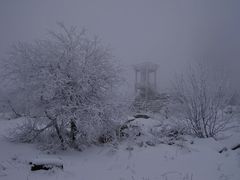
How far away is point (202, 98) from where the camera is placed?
13.4 meters

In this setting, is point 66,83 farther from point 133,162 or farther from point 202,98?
point 202,98

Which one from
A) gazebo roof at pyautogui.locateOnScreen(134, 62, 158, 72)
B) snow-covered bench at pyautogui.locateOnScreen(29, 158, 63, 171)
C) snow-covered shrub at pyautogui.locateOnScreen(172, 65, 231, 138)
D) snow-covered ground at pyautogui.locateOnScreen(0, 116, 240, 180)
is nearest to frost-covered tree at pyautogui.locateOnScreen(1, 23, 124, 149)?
snow-covered ground at pyautogui.locateOnScreen(0, 116, 240, 180)

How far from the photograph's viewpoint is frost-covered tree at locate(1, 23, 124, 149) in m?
11.0

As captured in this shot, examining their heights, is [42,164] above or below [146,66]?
below

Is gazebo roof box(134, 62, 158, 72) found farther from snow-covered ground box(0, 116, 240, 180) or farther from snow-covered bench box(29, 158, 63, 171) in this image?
snow-covered bench box(29, 158, 63, 171)

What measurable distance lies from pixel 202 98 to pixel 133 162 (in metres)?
Result: 6.01

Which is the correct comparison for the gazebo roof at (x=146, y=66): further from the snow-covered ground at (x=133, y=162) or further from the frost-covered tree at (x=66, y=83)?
the snow-covered ground at (x=133, y=162)

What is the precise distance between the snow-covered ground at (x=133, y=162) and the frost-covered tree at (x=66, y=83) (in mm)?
1288

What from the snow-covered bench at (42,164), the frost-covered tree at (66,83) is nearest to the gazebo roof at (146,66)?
the frost-covered tree at (66,83)

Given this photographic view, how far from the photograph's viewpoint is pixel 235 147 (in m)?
10.9

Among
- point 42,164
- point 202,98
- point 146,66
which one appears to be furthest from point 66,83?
point 146,66

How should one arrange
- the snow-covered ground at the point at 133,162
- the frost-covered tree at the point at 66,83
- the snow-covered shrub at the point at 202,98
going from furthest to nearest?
the snow-covered shrub at the point at 202,98
the frost-covered tree at the point at 66,83
the snow-covered ground at the point at 133,162

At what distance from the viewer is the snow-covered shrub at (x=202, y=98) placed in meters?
13.4

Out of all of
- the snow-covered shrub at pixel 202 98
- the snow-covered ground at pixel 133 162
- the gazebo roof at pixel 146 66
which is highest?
the gazebo roof at pixel 146 66
